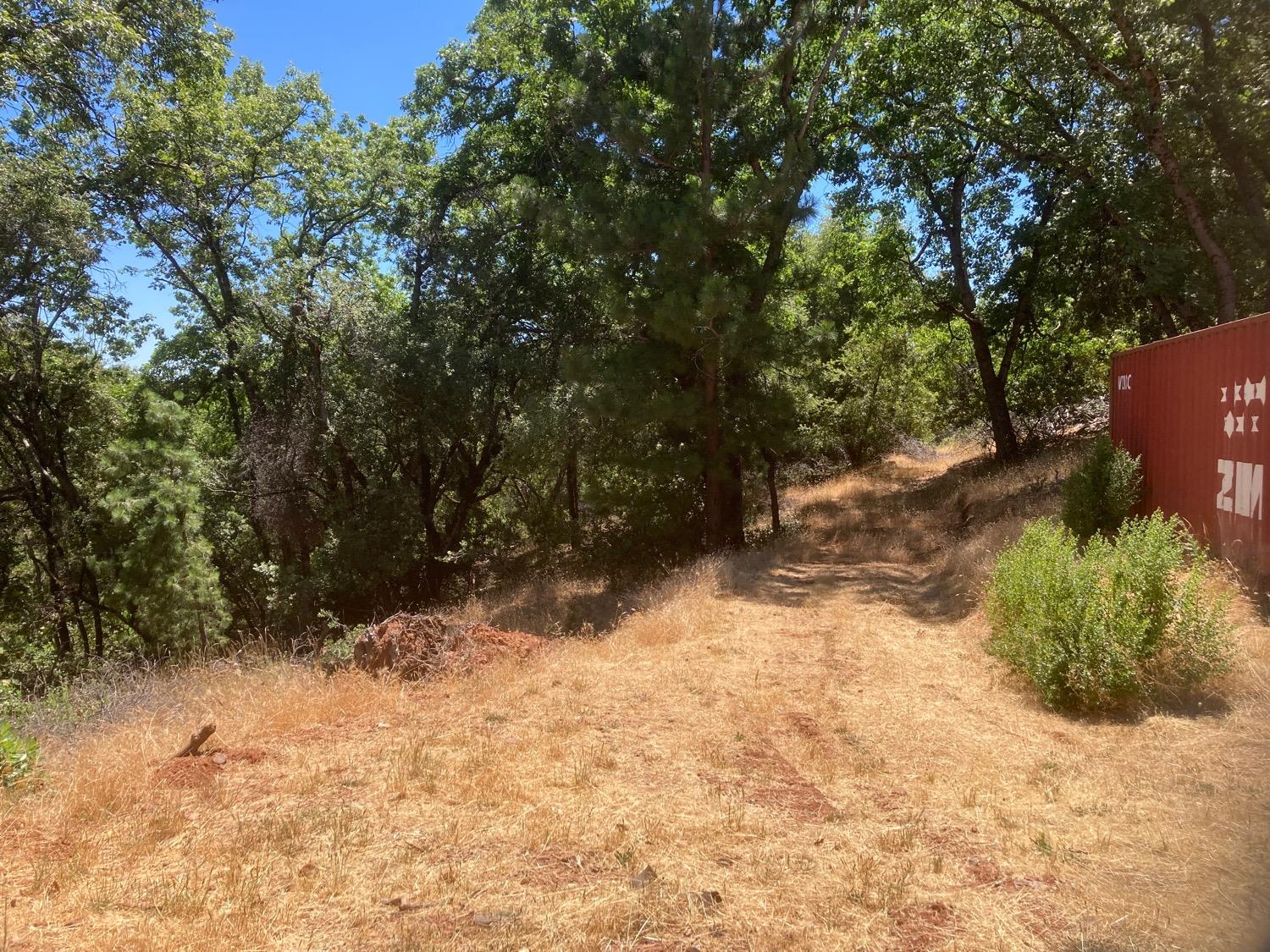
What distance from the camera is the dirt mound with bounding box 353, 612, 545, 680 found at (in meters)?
7.02

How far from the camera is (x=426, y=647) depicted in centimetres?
724

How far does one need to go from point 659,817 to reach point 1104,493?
757cm

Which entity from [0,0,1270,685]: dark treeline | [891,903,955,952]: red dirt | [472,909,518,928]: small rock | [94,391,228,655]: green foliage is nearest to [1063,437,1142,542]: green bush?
[0,0,1270,685]: dark treeline

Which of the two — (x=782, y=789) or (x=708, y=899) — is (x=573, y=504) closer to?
(x=782, y=789)

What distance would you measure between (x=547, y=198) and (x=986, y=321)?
1169cm

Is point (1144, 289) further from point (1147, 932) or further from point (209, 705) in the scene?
point (209, 705)

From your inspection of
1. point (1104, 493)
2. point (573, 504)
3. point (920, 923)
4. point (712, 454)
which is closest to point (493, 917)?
point (920, 923)

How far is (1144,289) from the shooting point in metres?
13.1

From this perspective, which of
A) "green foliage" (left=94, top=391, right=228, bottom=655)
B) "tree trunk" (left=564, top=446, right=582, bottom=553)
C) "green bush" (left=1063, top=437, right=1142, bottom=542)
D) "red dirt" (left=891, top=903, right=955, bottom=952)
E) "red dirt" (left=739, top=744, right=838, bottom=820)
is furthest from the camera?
"tree trunk" (left=564, top=446, right=582, bottom=553)

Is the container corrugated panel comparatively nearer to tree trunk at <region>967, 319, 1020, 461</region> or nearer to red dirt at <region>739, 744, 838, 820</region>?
red dirt at <region>739, 744, 838, 820</region>

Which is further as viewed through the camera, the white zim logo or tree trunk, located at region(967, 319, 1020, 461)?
tree trunk, located at region(967, 319, 1020, 461)

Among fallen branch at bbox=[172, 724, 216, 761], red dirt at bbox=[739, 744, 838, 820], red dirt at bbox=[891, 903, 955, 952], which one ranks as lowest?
red dirt at bbox=[739, 744, 838, 820]

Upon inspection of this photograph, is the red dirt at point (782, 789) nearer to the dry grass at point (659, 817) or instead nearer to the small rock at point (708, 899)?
A: the dry grass at point (659, 817)

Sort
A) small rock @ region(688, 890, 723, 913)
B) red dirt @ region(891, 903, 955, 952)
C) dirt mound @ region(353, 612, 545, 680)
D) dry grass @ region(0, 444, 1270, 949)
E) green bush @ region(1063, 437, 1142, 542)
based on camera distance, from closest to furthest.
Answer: red dirt @ region(891, 903, 955, 952) < dry grass @ region(0, 444, 1270, 949) < small rock @ region(688, 890, 723, 913) < dirt mound @ region(353, 612, 545, 680) < green bush @ region(1063, 437, 1142, 542)
